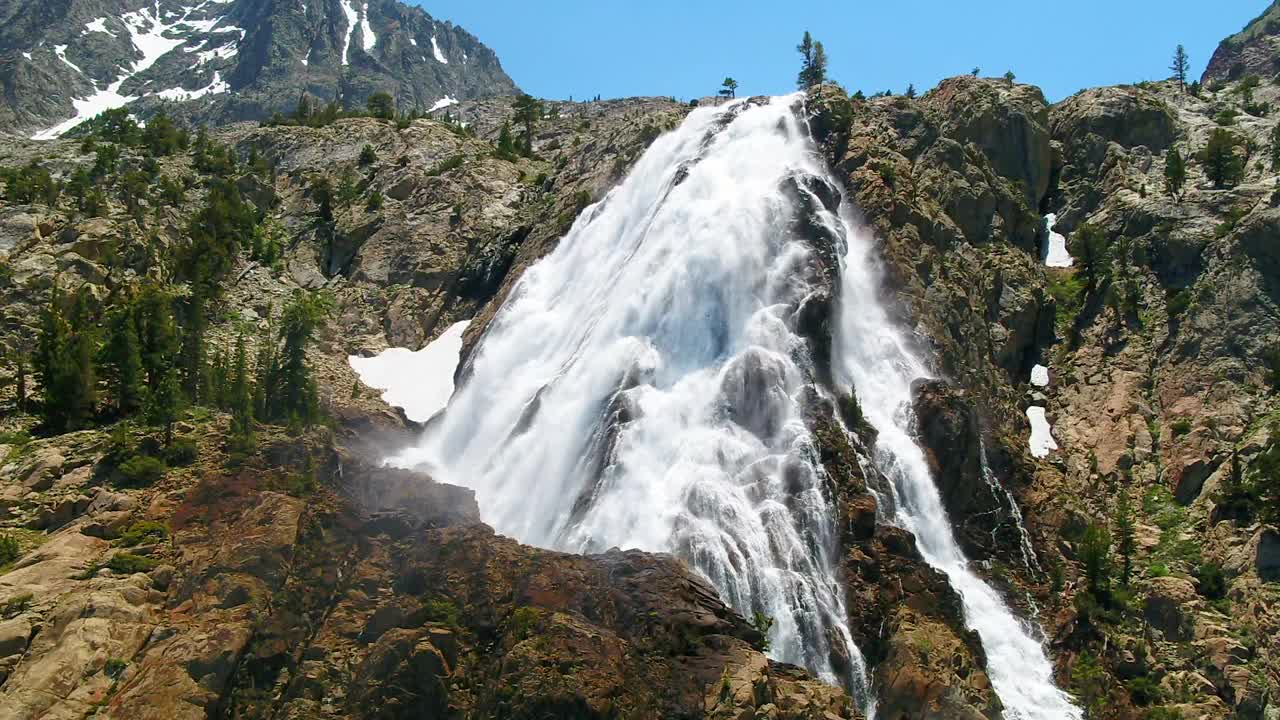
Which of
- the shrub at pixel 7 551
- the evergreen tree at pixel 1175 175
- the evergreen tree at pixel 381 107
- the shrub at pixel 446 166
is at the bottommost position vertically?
the shrub at pixel 7 551

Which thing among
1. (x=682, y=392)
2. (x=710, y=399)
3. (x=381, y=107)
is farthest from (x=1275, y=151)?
(x=381, y=107)

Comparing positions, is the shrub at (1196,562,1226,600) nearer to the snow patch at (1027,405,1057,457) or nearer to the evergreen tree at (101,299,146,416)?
the snow patch at (1027,405,1057,457)

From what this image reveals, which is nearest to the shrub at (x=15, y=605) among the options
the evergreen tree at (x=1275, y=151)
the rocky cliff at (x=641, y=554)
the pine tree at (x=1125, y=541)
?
the rocky cliff at (x=641, y=554)

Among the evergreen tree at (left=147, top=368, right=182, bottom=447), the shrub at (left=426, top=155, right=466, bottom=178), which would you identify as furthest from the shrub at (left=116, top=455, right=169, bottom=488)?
the shrub at (left=426, top=155, right=466, bottom=178)

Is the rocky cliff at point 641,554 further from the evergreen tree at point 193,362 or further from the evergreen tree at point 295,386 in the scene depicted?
the evergreen tree at point 193,362

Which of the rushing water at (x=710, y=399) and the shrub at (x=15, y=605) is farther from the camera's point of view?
the rushing water at (x=710, y=399)

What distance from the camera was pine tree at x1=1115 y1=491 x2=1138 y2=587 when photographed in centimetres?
4825

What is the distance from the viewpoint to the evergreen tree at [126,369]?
1730 inches

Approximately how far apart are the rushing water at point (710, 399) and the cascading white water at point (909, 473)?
0.10 meters

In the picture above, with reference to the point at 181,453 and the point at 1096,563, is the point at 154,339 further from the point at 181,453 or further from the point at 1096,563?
the point at 1096,563

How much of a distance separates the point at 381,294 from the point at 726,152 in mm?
24403

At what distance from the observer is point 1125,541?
48656mm

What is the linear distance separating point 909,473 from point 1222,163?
1291 inches

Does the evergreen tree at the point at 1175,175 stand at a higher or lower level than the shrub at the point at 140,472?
higher
